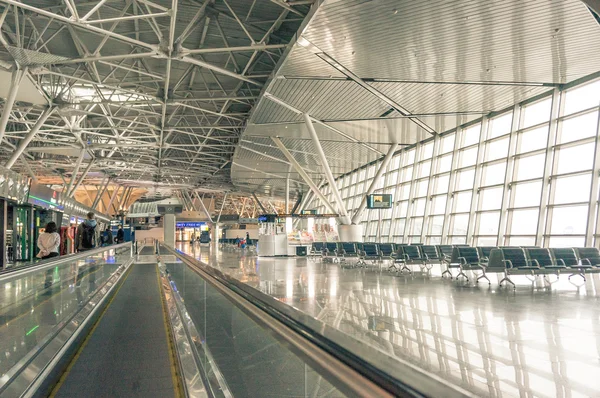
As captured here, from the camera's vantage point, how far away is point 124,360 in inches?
270

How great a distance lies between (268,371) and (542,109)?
69.7ft

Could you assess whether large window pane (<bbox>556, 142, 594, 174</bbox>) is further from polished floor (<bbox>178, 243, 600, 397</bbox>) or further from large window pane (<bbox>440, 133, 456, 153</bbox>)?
large window pane (<bbox>440, 133, 456, 153</bbox>)

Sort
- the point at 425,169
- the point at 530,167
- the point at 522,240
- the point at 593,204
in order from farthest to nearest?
1. the point at 425,169
2. the point at 530,167
3. the point at 522,240
4. the point at 593,204

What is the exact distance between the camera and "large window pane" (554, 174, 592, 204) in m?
16.7

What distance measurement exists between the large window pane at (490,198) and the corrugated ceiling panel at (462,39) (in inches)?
201

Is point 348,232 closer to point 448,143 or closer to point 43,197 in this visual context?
point 448,143

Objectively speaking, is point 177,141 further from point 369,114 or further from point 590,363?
point 590,363

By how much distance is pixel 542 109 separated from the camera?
20297 mm

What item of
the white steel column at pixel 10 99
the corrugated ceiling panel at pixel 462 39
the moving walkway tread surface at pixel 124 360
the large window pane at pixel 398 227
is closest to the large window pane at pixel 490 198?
the corrugated ceiling panel at pixel 462 39

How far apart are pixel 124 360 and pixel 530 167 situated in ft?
58.2

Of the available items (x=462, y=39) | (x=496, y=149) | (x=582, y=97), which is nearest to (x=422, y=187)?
(x=496, y=149)

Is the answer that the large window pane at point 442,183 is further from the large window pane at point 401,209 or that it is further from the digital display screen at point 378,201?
the large window pane at point 401,209

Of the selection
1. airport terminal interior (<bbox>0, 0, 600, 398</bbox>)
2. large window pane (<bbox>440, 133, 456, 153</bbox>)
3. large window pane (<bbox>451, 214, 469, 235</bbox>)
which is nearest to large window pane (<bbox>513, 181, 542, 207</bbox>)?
airport terminal interior (<bbox>0, 0, 600, 398</bbox>)

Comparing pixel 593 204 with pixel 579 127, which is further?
pixel 579 127
